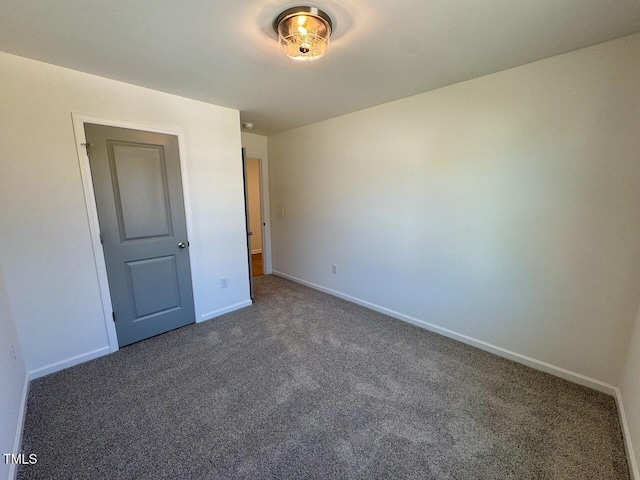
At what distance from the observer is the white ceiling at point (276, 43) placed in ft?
4.41

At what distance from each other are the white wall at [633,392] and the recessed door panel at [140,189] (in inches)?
142

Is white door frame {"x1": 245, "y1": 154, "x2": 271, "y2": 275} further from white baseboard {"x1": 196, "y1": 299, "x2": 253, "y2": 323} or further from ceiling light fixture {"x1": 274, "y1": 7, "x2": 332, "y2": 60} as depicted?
ceiling light fixture {"x1": 274, "y1": 7, "x2": 332, "y2": 60}

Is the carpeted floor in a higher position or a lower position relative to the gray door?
lower

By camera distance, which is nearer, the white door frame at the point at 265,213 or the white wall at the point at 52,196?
the white wall at the point at 52,196

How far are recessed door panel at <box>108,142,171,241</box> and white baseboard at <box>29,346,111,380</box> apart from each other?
1.02m

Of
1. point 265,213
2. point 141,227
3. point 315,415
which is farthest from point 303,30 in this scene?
point 265,213

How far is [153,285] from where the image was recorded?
2.64 m

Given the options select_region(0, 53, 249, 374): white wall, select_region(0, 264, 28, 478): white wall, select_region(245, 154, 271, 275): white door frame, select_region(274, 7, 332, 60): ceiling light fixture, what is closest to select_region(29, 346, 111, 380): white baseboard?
select_region(0, 53, 249, 374): white wall

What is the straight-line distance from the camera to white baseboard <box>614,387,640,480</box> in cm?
134

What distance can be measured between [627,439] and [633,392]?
261 millimetres

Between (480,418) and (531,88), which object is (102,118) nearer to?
(531,88)

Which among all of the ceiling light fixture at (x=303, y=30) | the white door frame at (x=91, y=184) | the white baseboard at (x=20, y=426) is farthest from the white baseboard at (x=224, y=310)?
the ceiling light fixture at (x=303, y=30)

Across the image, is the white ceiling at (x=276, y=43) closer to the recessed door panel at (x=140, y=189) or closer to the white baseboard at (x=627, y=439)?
the recessed door panel at (x=140, y=189)

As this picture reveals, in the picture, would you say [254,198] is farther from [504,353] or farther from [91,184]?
[504,353]
